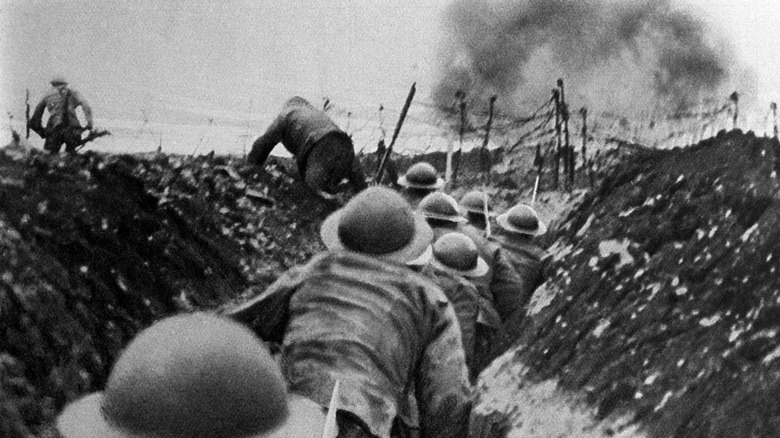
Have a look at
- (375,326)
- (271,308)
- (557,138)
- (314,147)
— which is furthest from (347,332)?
(314,147)

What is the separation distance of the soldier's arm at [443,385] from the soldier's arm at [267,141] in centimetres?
139

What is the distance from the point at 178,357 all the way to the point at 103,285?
1866 millimetres

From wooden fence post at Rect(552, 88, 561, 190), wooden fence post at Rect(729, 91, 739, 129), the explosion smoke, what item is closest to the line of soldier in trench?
wooden fence post at Rect(552, 88, 561, 190)

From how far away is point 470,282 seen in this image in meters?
3.50

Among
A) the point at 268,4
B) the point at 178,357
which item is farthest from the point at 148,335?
the point at 268,4

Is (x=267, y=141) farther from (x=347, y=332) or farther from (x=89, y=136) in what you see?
(x=347, y=332)

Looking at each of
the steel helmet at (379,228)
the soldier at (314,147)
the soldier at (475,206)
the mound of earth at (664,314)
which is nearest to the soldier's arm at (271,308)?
the steel helmet at (379,228)

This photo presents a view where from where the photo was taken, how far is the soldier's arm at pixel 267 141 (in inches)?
133

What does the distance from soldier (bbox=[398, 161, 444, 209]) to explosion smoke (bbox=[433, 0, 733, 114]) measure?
0.38 metres

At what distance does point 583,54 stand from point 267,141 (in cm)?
123

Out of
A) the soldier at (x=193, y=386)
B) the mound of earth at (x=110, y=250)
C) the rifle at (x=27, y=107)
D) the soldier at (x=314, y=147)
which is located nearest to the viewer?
the soldier at (x=193, y=386)

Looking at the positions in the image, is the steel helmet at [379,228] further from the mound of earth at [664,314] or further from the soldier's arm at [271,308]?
the mound of earth at [664,314]

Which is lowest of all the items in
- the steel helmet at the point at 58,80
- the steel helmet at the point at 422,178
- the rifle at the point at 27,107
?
the steel helmet at the point at 422,178

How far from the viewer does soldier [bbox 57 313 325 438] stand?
1219mm
